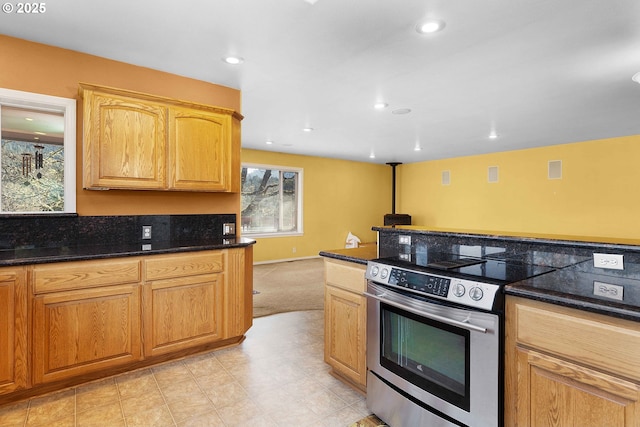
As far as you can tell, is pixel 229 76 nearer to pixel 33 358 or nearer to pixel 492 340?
pixel 33 358

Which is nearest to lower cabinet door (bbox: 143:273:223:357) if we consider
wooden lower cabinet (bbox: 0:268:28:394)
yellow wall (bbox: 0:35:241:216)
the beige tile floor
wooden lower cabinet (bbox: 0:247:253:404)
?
wooden lower cabinet (bbox: 0:247:253:404)

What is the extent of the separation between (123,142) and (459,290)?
2637mm

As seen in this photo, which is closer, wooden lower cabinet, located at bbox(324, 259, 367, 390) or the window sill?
wooden lower cabinet, located at bbox(324, 259, 367, 390)

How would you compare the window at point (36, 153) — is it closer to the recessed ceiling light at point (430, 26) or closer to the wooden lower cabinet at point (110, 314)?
the wooden lower cabinet at point (110, 314)

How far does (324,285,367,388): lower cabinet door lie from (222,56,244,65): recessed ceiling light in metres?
1.97

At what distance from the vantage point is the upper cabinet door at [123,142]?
2.58 m

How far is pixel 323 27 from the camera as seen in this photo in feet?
7.54

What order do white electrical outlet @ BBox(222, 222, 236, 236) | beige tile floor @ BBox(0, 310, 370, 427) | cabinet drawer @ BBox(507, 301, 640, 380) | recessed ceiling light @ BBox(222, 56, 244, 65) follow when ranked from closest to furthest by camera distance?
cabinet drawer @ BBox(507, 301, 640, 380) → beige tile floor @ BBox(0, 310, 370, 427) → recessed ceiling light @ BBox(222, 56, 244, 65) → white electrical outlet @ BBox(222, 222, 236, 236)

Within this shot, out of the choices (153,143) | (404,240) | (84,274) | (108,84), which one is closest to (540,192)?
(404,240)

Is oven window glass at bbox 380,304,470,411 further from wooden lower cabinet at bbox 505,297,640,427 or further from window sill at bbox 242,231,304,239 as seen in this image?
window sill at bbox 242,231,304,239

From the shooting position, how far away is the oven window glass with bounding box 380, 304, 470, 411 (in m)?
1.54

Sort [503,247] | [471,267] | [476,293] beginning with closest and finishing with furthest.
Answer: [476,293]
[471,267]
[503,247]

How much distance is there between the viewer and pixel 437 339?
1.64 m

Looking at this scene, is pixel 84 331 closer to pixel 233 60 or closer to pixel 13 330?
pixel 13 330
